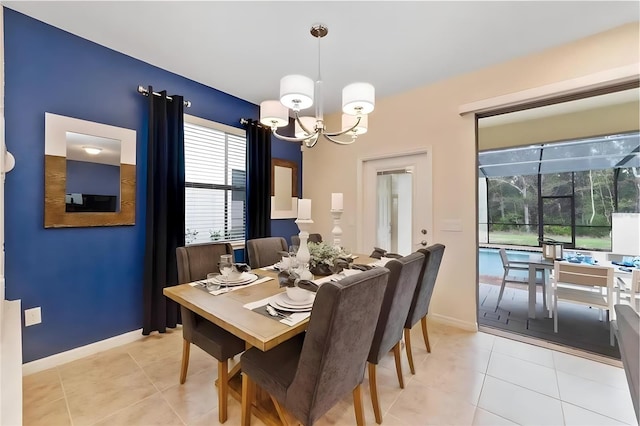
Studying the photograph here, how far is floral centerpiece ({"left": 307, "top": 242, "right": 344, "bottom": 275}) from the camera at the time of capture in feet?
6.80

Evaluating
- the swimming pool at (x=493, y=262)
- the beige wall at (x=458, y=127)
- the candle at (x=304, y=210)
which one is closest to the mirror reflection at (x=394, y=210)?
the beige wall at (x=458, y=127)

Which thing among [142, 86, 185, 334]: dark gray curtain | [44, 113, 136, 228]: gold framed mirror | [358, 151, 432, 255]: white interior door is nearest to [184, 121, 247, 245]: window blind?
[142, 86, 185, 334]: dark gray curtain

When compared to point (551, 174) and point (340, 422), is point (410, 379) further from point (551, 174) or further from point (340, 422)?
point (551, 174)

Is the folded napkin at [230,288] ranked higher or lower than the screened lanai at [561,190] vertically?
lower

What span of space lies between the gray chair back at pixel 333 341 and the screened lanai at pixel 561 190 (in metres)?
4.25

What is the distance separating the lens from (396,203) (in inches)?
138

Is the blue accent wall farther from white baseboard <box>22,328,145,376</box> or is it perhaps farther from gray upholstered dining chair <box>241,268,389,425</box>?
gray upholstered dining chair <box>241,268,389,425</box>

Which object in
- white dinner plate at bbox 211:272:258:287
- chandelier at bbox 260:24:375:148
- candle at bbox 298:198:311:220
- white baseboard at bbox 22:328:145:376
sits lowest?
white baseboard at bbox 22:328:145:376

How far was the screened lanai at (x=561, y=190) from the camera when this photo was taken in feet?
15.0

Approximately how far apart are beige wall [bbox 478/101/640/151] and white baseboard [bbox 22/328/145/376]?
221 inches

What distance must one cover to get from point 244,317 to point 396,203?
8.70ft

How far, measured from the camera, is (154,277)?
2635 millimetres

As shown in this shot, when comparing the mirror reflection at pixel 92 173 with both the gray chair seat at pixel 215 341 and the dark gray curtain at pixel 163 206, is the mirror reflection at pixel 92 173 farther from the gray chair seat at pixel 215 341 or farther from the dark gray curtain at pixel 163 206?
the gray chair seat at pixel 215 341

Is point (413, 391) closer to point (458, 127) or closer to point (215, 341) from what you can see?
point (215, 341)
